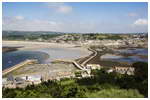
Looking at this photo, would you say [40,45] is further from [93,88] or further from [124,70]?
[124,70]

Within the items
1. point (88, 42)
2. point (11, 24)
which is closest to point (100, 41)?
point (88, 42)

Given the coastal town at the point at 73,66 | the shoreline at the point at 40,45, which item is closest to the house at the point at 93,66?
the coastal town at the point at 73,66

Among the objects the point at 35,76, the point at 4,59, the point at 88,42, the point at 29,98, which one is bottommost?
the point at 29,98

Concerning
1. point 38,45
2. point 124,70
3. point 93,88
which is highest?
point 38,45

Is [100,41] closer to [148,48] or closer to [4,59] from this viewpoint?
[148,48]

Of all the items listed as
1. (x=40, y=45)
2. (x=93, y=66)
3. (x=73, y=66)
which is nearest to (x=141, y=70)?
(x=93, y=66)

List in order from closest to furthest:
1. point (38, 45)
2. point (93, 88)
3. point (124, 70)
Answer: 1. point (93, 88)
2. point (124, 70)
3. point (38, 45)

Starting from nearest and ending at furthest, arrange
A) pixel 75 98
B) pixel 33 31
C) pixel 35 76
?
pixel 75 98 → pixel 35 76 → pixel 33 31

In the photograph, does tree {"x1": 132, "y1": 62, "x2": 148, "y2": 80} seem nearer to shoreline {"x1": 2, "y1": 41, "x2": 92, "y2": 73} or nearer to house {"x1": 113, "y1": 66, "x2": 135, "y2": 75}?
house {"x1": 113, "y1": 66, "x2": 135, "y2": 75}
